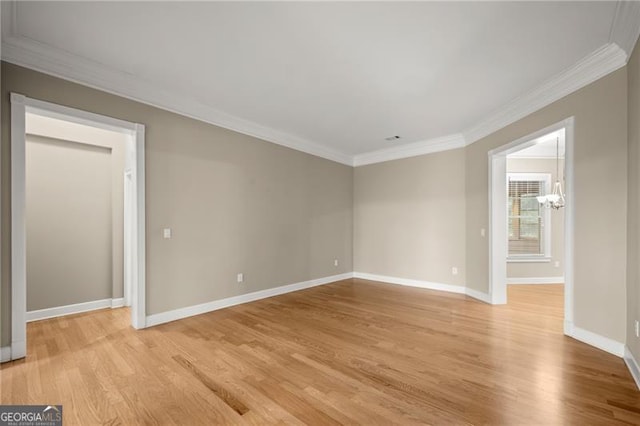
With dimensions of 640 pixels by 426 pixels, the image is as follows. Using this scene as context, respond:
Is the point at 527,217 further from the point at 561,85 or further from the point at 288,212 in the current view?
the point at 288,212

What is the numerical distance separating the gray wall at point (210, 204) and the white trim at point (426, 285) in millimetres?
1137

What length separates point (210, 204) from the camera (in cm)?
402

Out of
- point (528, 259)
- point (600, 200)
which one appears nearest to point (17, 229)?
point (600, 200)

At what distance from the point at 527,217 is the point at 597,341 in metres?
4.23

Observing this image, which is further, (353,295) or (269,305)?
(353,295)

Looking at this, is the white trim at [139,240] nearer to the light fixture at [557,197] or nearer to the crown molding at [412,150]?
the crown molding at [412,150]

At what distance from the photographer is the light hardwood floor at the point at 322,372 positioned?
6.06 feet

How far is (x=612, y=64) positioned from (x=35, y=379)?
5.78 meters

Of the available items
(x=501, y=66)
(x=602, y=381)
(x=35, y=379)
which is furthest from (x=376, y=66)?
(x=35, y=379)

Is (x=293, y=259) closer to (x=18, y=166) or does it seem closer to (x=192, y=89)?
(x=192, y=89)

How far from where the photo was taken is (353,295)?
4.90 m

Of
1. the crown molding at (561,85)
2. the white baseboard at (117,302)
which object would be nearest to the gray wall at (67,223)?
the white baseboard at (117,302)

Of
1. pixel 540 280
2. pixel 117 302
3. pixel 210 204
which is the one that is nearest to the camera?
pixel 210 204

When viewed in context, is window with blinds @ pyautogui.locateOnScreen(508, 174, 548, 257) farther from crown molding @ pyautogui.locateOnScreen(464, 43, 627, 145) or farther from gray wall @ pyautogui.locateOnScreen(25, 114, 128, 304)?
gray wall @ pyautogui.locateOnScreen(25, 114, 128, 304)
